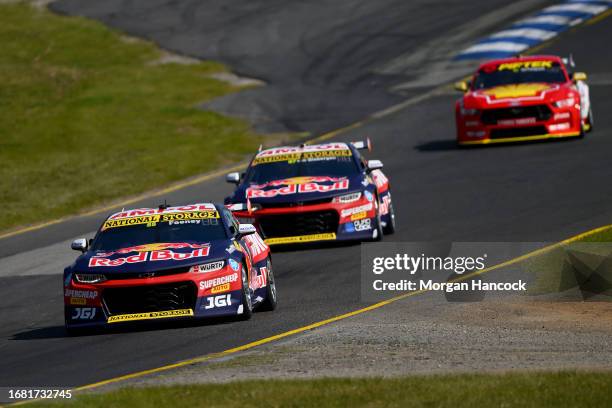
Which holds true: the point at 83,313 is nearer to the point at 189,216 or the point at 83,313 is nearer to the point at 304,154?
the point at 189,216

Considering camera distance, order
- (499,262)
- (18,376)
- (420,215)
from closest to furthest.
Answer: (18,376)
(499,262)
(420,215)

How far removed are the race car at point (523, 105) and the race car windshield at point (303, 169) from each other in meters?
6.99

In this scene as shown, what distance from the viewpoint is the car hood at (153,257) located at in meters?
14.4

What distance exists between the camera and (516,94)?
89.3 ft

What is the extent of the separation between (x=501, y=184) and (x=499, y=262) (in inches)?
307

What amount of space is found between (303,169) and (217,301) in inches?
269

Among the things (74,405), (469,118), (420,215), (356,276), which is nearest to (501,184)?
(420,215)

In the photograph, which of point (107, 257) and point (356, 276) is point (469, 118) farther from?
point (107, 257)

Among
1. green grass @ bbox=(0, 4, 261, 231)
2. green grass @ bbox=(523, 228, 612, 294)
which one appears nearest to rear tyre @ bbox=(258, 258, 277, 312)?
green grass @ bbox=(523, 228, 612, 294)

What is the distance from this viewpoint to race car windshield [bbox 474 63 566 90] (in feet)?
91.9

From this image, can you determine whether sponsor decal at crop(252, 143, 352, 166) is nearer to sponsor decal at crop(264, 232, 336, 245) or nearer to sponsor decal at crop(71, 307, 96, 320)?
sponsor decal at crop(264, 232, 336, 245)

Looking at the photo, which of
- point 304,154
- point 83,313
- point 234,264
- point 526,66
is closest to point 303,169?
point 304,154

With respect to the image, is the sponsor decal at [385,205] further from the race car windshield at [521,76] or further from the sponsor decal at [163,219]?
the race car windshield at [521,76]

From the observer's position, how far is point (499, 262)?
53.6 feet
